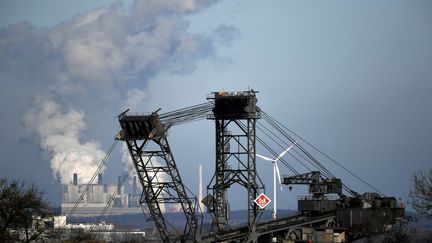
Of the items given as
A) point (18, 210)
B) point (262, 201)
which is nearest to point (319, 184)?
point (262, 201)

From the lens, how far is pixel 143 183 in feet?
389

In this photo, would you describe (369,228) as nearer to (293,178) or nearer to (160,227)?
(293,178)

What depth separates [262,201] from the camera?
12162 cm

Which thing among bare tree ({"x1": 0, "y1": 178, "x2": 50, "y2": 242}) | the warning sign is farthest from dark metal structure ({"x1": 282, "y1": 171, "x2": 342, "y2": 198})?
bare tree ({"x1": 0, "y1": 178, "x2": 50, "y2": 242})

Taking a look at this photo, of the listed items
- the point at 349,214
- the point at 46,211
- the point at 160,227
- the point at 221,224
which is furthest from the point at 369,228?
the point at 46,211

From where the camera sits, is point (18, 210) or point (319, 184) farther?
point (319, 184)

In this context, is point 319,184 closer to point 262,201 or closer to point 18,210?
point 262,201

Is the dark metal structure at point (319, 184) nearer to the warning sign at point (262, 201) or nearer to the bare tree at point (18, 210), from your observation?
the warning sign at point (262, 201)

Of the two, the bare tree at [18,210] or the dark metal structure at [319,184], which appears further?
the dark metal structure at [319,184]

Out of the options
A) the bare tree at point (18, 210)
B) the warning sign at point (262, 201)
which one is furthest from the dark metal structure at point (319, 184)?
the bare tree at point (18, 210)

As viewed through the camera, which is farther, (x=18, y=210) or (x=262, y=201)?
(x=262, y=201)

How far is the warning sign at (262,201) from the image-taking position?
121100 millimetres

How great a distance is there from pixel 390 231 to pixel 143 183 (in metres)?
39.4

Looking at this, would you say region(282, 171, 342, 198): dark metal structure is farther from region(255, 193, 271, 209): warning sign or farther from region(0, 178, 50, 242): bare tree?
region(0, 178, 50, 242): bare tree
